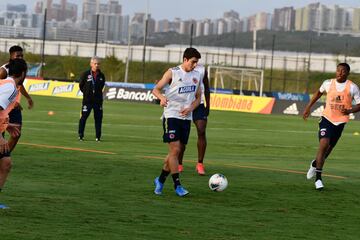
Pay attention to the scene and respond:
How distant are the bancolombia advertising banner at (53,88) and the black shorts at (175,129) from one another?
41980 mm

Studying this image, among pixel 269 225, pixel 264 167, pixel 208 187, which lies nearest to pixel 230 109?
pixel 264 167

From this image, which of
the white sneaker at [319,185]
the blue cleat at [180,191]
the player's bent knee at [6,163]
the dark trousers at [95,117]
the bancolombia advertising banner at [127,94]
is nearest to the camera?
the player's bent knee at [6,163]

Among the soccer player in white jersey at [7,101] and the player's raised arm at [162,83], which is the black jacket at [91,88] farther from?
the soccer player in white jersey at [7,101]

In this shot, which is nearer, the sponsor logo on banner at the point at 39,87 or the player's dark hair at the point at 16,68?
the player's dark hair at the point at 16,68

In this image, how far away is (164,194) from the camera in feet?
48.0

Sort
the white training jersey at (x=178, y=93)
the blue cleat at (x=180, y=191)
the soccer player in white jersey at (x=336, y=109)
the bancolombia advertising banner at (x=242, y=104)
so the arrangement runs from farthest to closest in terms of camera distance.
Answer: the bancolombia advertising banner at (x=242, y=104)
the soccer player in white jersey at (x=336, y=109)
the white training jersey at (x=178, y=93)
the blue cleat at (x=180, y=191)

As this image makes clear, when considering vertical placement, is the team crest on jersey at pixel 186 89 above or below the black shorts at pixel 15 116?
above

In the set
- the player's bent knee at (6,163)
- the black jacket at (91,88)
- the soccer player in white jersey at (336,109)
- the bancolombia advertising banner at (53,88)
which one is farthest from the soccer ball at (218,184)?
the bancolombia advertising banner at (53,88)

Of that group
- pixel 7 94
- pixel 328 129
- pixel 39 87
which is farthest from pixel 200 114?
pixel 39 87

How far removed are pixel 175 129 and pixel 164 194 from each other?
0.96 meters

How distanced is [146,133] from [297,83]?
51.3 metres

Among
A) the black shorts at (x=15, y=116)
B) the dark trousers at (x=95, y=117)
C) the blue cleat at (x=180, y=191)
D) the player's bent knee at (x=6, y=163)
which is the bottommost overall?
the blue cleat at (x=180, y=191)

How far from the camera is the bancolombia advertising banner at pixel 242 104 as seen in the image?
50.5 metres

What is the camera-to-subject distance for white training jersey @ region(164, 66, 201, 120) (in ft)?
48.6
